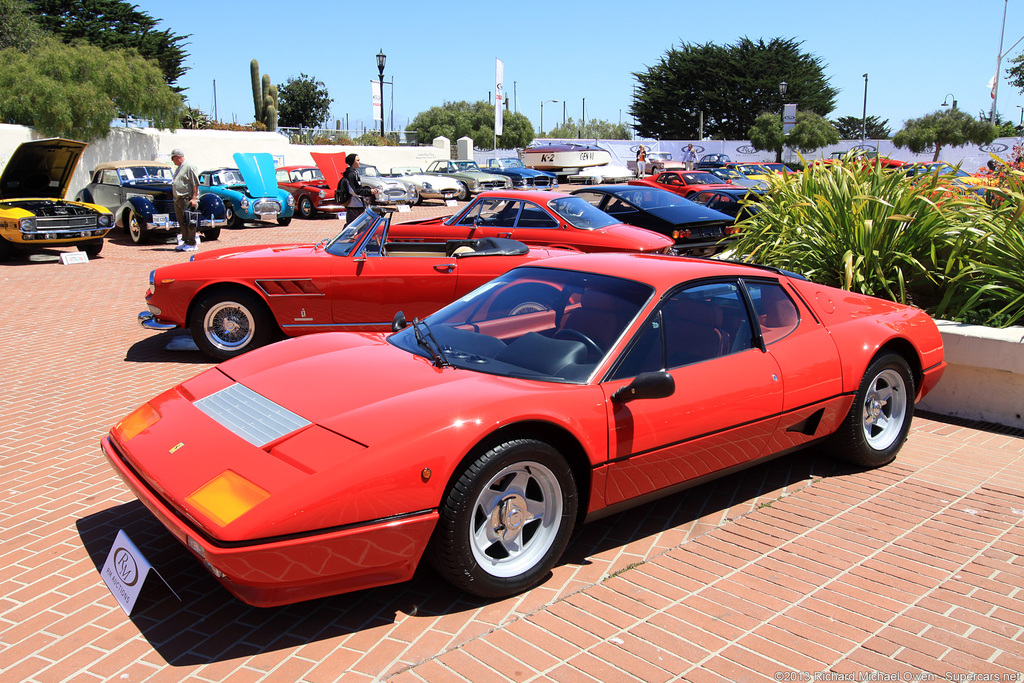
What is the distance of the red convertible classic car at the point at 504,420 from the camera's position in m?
2.62

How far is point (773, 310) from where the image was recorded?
4.09 meters

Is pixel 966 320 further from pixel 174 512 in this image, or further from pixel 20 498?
pixel 20 498

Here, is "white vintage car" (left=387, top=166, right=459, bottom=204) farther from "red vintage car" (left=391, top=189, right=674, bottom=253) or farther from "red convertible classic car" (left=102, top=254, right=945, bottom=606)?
"red convertible classic car" (left=102, top=254, right=945, bottom=606)

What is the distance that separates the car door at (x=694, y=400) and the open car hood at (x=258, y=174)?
16671 millimetres

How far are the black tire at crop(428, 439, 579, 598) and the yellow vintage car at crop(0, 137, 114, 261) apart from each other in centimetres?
1216

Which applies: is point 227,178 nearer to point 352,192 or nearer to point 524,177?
point 352,192

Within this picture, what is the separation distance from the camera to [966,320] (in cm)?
577

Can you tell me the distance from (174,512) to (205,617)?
0.46 m

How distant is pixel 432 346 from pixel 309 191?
19.7 metres

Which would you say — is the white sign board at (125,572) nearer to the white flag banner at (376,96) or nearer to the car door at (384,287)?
the car door at (384,287)

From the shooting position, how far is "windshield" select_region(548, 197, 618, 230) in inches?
394

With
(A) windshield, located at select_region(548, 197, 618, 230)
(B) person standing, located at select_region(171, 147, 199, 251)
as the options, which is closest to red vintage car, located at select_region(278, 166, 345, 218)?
(B) person standing, located at select_region(171, 147, 199, 251)

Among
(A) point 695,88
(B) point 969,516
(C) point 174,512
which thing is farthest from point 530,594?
(A) point 695,88

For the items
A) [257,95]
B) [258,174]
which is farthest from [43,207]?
[257,95]
